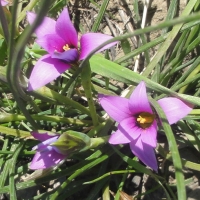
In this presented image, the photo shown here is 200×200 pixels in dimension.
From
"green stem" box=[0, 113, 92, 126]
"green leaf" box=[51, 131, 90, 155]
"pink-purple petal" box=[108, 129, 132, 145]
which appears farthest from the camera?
"green stem" box=[0, 113, 92, 126]

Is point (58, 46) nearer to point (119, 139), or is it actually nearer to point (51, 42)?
point (51, 42)

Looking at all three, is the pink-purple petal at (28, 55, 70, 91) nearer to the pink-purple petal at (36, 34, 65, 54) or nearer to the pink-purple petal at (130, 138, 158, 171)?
the pink-purple petal at (36, 34, 65, 54)

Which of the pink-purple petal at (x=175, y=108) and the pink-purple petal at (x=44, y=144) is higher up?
the pink-purple petal at (x=175, y=108)

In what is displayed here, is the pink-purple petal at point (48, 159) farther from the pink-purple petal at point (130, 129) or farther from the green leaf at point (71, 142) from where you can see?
the pink-purple petal at point (130, 129)

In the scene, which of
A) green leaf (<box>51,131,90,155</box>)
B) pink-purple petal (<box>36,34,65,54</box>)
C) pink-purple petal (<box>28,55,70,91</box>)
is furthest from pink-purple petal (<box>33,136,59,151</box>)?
pink-purple petal (<box>36,34,65,54</box>)

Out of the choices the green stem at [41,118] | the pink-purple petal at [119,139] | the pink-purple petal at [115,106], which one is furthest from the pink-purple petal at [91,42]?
the green stem at [41,118]

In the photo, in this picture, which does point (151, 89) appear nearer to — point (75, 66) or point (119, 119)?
point (119, 119)

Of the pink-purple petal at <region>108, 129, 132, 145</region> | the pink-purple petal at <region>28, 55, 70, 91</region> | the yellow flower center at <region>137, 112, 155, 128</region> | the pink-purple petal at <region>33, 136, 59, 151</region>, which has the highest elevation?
the pink-purple petal at <region>28, 55, 70, 91</region>

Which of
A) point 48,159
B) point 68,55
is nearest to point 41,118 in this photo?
point 48,159

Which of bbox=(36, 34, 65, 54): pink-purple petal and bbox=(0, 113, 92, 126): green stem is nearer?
bbox=(36, 34, 65, 54): pink-purple petal
